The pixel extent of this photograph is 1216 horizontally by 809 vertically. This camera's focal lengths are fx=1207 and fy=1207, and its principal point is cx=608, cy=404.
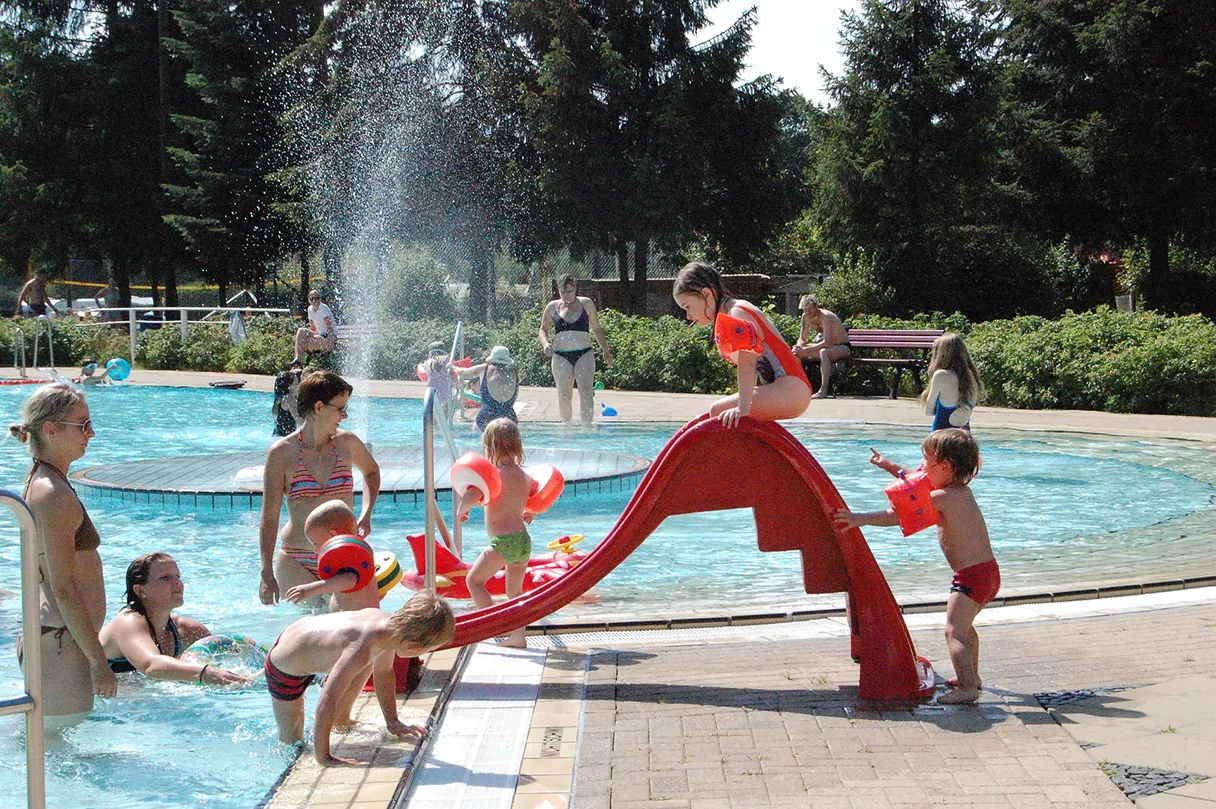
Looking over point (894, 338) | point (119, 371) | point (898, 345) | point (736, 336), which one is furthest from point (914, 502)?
point (119, 371)

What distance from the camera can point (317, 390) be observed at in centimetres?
566

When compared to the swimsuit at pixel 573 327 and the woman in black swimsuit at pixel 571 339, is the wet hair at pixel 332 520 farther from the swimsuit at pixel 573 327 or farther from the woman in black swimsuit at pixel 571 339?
the swimsuit at pixel 573 327

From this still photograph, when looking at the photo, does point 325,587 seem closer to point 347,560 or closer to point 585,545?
point 347,560

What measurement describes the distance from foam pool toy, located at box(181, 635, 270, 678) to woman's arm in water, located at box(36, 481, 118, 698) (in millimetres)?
848

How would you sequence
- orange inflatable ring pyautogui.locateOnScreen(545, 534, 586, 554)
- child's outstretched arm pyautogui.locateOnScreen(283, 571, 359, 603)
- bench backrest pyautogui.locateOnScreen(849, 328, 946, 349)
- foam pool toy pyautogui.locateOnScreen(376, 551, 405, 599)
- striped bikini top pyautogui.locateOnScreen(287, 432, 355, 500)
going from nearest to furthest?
child's outstretched arm pyautogui.locateOnScreen(283, 571, 359, 603), foam pool toy pyautogui.locateOnScreen(376, 551, 405, 599), striped bikini top pyautogui.locateOnScreen(287, 432, 355, 500), orange inflatable ring pyautogui.locateOnScreen(545, 534, 586, 554), bench backrest pyautogui.locateOnScreen(849, 328, 946, 349)

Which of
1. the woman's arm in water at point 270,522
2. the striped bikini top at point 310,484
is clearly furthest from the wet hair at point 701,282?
the woman's arm in water at point 270,522

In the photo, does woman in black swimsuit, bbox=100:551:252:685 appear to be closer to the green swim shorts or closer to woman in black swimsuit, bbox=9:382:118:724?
woman in black swimsuit, bbox=9:382:118:724

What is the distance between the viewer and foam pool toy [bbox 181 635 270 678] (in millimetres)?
5289

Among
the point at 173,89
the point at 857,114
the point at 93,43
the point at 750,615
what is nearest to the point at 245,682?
the point at 750,615

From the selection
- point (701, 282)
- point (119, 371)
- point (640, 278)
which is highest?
point (640, 278)

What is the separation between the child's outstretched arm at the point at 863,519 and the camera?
4949mm

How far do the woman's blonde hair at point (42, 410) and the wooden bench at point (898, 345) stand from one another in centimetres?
1553

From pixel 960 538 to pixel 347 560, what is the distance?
2.46 metres

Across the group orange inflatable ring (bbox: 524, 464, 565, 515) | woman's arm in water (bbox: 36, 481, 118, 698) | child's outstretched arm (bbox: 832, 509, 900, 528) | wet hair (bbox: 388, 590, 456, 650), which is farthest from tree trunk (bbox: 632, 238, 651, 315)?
wet hair (bbox: 388, 590, 456, 650)
